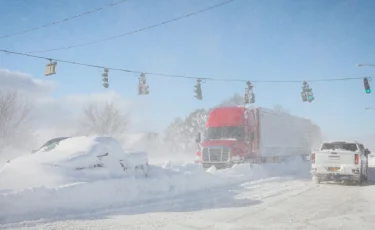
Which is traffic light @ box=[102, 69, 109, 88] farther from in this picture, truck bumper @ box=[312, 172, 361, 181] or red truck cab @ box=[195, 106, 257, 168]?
truck bumper @ box=[312, 172, 361, 181]

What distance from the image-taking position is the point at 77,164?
9.84m

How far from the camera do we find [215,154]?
1912 cm

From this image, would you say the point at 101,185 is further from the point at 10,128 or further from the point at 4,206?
the point at 10,128

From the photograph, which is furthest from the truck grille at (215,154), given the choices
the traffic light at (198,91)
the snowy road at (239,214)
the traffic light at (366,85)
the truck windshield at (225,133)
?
the traffic light at (366,85)

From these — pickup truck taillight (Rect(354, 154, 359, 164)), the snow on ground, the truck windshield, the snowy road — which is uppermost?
the truck windshield

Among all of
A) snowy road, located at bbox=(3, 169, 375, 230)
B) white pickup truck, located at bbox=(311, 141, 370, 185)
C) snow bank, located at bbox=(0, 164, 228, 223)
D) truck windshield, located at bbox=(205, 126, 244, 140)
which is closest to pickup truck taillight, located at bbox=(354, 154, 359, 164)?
white pickup truck, located at bbox=(311, 141, 370, 185)

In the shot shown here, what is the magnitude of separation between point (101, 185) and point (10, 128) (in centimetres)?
3869

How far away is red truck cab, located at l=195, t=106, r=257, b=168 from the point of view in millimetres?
18938

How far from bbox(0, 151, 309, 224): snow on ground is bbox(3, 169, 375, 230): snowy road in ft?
0.30

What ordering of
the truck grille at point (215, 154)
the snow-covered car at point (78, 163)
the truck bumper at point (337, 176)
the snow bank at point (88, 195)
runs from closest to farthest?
the snow bank at point (88, 195) → the snow-covered car at point (78, 163) → the truck bumper at point (337, 176) → the truck grille at point (215, 154)

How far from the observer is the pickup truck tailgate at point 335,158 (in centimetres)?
1398

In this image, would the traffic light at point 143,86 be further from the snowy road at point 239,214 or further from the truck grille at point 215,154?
the snowy road at point 239,214

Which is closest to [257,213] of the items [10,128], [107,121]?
[10,128]

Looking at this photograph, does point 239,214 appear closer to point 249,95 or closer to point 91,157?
point 91,157
